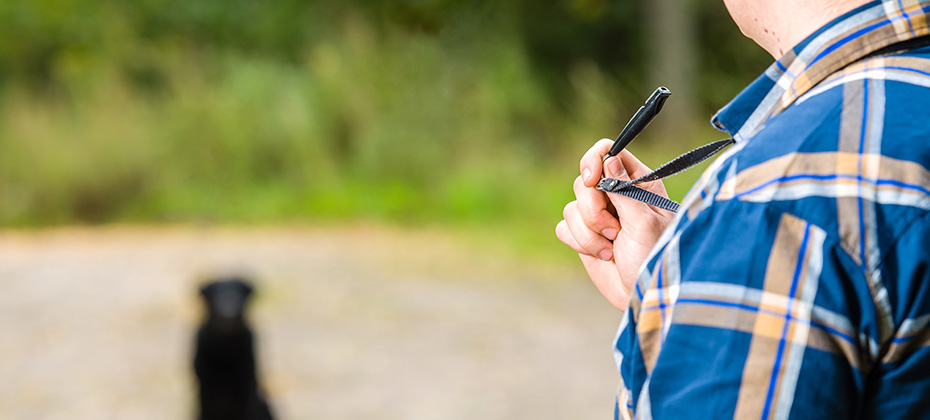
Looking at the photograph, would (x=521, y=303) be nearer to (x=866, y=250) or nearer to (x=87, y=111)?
(x=866, y=250)

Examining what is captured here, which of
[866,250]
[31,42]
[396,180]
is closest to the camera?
[866,250]

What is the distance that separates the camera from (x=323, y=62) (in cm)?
1130

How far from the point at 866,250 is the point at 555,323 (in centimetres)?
534

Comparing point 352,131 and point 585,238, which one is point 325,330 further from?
point 352,131

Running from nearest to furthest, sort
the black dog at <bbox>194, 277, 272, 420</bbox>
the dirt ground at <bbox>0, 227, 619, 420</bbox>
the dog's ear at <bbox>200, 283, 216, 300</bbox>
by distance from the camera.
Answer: the black dog at <bbox>194, 277, 272, 420</bbox> → the dog's ear at <bbox>200, 283, 216, 300</bbox> → the dirt ground at <bbox>0, 227, 619, 420</bbox>

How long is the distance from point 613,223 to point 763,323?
40 centimetres

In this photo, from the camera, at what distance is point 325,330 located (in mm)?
5891

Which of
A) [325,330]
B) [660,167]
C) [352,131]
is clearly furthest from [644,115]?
[352,131]

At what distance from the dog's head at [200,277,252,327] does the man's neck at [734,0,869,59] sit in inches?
132

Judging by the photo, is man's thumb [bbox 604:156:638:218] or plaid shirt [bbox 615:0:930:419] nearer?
plaid shirt [bbox 615:0:930:419]

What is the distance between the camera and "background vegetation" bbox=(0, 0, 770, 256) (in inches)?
372

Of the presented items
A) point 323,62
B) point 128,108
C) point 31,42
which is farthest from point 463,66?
point 31,42

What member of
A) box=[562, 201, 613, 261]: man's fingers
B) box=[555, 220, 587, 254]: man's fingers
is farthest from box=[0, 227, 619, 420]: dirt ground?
box=[562, 201, 613, 261]: man's fingers

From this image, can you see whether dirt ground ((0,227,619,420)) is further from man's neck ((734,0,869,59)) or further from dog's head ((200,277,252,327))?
man's neck ((734,0,869,59))
